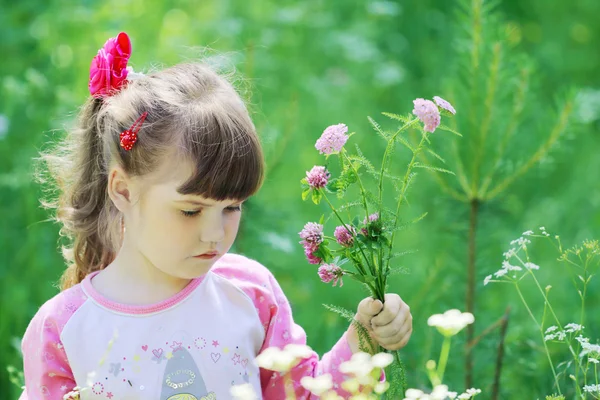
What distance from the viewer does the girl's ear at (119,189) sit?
5.48 ft

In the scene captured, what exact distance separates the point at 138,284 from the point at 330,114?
214 cm

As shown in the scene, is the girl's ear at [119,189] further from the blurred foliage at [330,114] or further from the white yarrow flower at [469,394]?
the white yarrow flower at [469,394]

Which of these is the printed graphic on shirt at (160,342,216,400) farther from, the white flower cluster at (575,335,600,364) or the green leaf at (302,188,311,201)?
the white flower cluster at (575,335,600,364)

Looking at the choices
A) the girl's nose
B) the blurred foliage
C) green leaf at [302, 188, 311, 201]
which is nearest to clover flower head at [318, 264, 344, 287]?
green leaf at [302, 188, 311, 201]

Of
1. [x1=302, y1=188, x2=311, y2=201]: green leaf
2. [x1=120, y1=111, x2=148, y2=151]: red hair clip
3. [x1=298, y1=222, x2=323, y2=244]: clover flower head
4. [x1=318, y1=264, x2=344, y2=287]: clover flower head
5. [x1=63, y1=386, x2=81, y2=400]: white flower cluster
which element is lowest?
[x1=63, y1=386, x2=81, y2=400]: white flower cluster

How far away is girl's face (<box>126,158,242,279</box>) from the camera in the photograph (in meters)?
1.57

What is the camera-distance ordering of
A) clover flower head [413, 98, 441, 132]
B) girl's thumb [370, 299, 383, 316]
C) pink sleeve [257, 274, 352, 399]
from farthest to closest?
pink sleeve [257, 274, 352, 399]
girl's thumb [370, 299, 383, 316]
clover flower head [413, 98, 441, 132]

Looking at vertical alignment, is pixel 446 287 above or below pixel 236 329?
above

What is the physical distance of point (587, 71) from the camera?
4496 millimetres

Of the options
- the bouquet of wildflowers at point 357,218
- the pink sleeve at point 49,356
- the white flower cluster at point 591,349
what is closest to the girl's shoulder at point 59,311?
the pink sleeve at point 49,356

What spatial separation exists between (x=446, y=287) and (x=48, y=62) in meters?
1.66

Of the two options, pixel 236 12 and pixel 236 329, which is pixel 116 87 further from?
pixel 236 12

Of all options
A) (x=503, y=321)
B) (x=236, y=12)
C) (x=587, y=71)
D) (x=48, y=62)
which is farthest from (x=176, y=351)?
(x=587, y=71)

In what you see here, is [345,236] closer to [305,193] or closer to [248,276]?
[305,193]
